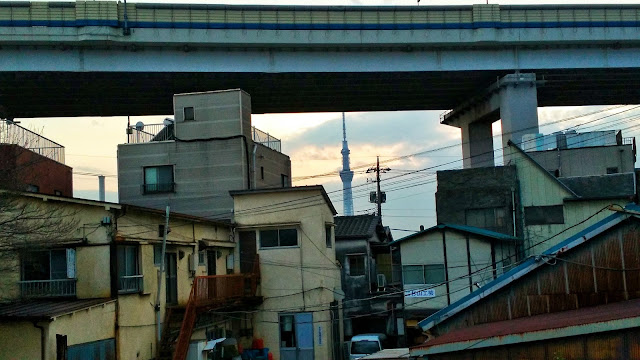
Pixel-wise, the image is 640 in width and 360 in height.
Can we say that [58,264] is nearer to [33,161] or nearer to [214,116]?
[33,161]

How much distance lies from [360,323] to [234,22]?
827 inches

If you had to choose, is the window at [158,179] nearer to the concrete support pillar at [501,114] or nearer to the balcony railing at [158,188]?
the balcony railing at [158,188]

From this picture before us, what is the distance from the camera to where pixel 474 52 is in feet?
158

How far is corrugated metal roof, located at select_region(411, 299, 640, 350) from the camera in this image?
12.4 m

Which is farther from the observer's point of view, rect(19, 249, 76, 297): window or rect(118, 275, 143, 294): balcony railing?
rect(118, 275, 143, 294): balcony railing

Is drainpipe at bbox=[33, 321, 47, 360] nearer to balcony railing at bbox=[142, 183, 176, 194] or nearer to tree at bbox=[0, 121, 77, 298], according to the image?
tree at bbox=[0, 121, 77, 298]

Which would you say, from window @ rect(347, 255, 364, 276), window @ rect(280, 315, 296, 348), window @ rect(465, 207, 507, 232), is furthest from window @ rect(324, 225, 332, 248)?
window @ rect(465, 207, 507, 232)

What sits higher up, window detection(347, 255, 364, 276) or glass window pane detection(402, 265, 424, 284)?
window detection(347, 255, 364, 276)

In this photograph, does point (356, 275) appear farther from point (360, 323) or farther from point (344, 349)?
point (344, 349)

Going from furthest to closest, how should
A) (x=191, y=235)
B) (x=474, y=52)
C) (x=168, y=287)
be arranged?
1. (x=474, y=52)
2. (x=191, y=235)
3. (x=168, y=287)

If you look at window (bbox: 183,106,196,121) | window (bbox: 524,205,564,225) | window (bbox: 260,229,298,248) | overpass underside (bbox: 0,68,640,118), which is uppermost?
overpass underside (bbox: 0,68,640,118)

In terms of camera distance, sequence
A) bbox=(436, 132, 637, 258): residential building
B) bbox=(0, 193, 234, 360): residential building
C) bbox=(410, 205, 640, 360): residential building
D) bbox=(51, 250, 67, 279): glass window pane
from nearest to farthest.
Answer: bbox=(410, 205, 640, 360): residential building, bbox=(0, 193, 234, 360): residential building, bbox=(51, 250, 67, 279): glass window pane, bbox=(436, 132, 637, 258): residential building

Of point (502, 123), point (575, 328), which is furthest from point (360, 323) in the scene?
point (575, 328)

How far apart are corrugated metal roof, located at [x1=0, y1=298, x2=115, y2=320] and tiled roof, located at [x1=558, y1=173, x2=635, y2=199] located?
93.7ft
